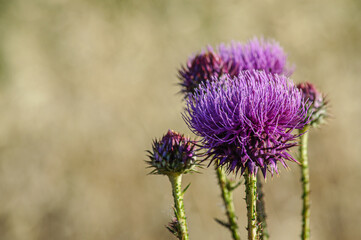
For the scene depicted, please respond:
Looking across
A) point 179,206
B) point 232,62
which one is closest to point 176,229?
point 179,206

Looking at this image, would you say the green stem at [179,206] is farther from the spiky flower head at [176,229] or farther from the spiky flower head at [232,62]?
the spiky flower head at [232,62]

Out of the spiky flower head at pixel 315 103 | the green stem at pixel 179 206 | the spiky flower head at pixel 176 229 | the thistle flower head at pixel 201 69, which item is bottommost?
the spiky flower head at pixel 176 229

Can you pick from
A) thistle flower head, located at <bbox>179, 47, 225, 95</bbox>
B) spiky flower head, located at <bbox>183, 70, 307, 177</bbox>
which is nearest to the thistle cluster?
spiky flower head, located at <bbox>183, 70, 307, 177</bbox>

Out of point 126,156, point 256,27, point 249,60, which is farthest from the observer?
point 256,27

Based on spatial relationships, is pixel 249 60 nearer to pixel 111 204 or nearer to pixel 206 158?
pixel 206 158

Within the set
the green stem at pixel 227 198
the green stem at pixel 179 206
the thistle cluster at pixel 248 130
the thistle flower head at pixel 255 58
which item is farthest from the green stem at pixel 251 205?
the thistle flower head at pixel 255 58

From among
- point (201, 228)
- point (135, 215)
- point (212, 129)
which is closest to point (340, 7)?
point (201, 228)
